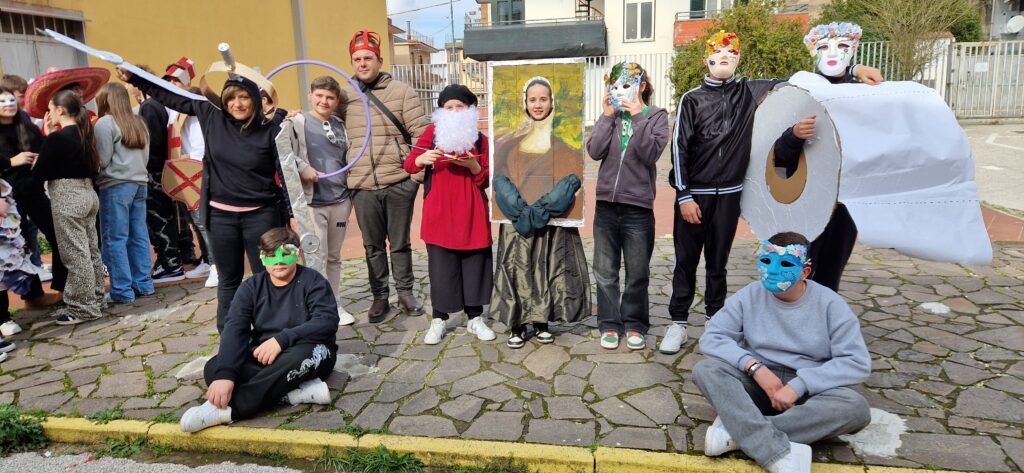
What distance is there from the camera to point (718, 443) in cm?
346

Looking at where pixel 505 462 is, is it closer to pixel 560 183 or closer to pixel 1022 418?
pixel 560 183

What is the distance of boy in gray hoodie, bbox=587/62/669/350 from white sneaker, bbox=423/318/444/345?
4.03 feet

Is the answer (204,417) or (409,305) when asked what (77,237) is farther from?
(204,417)

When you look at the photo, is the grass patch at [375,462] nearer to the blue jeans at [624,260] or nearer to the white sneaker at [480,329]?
the white sneaker at [480,329]

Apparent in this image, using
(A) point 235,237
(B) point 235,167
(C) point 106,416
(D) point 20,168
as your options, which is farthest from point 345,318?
(D) point 20,168

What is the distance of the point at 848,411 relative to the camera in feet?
11.1

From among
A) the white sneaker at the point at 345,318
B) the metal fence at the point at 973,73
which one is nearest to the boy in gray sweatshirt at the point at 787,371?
the white sneaker at the point at 345,318

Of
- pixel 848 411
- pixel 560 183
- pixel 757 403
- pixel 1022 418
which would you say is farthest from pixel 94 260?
pixel 1022 418

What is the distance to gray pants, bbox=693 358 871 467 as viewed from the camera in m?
3.34

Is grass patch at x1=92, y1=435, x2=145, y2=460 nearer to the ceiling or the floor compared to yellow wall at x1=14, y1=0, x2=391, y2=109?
nearer to the floor

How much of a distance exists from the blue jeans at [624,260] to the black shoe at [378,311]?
1.91 metres

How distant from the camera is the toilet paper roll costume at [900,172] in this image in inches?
149

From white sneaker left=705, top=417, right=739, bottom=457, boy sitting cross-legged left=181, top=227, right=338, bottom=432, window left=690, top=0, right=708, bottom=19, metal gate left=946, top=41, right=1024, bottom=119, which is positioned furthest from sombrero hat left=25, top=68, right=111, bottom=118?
window left=690, top=0, right=708, bottom=19

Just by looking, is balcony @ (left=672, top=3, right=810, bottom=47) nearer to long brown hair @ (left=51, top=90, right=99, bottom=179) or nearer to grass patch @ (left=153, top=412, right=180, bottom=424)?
long brown hair @ (left=51, top=90, right=99, bottom=179)
